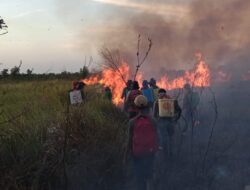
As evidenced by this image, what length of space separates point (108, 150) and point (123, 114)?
4.18 metres

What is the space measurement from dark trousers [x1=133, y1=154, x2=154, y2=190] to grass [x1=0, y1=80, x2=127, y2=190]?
0.88 m

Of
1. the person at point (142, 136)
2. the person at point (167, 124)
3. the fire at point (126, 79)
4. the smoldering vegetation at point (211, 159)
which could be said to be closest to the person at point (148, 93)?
the smoldering vegetation at point (211, 159)

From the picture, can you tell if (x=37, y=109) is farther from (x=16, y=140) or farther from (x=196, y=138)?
(x=196, y=138)

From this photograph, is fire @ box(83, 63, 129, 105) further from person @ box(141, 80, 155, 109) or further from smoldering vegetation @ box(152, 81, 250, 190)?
person @ box(141, 80, 155, 109)

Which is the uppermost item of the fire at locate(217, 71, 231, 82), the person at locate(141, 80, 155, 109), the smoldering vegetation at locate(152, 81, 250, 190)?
the fire at locate(217, 71, 231, 82)

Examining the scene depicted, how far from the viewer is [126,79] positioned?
87.2ft

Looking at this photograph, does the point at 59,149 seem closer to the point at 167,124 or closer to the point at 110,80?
the point at 167,124

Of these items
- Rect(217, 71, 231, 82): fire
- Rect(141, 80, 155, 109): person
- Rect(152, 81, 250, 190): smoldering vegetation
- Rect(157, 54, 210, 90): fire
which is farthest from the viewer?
Rect(217, 71, 231, 82): fire

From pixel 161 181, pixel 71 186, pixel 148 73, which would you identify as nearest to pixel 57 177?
pixel 71 186

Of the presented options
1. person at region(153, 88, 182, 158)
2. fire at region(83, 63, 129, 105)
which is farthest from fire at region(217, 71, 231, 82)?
person at region(153, 88, 182, 158)

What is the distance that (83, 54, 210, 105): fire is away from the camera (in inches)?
907

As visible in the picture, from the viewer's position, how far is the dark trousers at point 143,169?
852 centimetres

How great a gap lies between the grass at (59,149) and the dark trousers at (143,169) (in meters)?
0.88

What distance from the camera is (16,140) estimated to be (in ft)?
26.3
